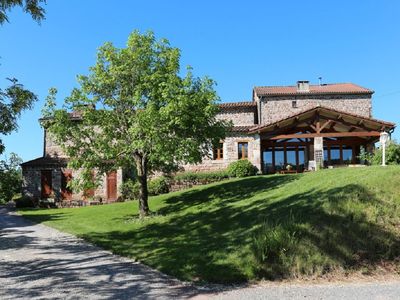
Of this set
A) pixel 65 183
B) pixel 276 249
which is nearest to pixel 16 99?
pixel 276 249

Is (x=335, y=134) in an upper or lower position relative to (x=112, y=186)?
upper

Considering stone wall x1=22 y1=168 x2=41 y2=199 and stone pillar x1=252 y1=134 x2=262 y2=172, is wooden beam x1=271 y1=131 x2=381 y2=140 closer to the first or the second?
stone pillar x1=252 y1=134 x2=262 y2=172

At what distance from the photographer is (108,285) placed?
761 cm

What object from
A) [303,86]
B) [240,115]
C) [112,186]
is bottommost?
[112,186]

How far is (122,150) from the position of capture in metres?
17.2

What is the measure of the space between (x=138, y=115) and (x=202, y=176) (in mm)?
12667

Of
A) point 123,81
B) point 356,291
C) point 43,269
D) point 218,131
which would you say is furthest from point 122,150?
point 356,291

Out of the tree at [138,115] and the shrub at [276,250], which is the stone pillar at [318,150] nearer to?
the tree at [138,115]

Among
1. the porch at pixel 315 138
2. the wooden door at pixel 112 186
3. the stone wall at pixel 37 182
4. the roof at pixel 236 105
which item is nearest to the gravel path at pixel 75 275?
the porch at pixel 315 138

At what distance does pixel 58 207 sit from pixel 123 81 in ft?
51.9

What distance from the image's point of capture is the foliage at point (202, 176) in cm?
2755

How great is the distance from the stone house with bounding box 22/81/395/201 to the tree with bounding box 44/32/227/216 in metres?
9.15

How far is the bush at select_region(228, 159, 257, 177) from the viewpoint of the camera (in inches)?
1051

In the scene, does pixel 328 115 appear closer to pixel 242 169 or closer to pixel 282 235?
pixel 242 169
